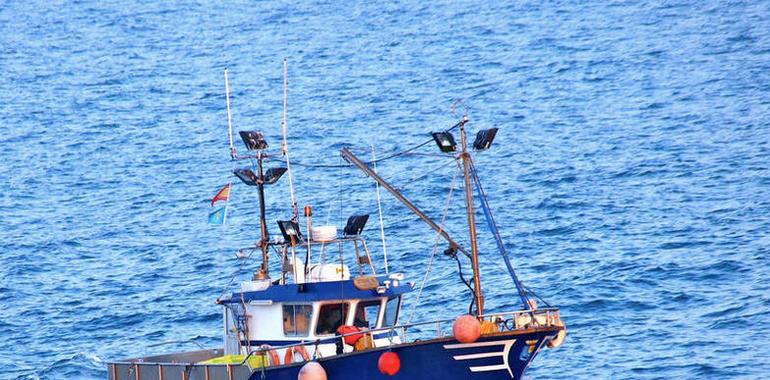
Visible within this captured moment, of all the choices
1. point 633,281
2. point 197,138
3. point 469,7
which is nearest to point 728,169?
point 633,281

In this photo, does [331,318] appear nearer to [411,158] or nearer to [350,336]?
[350,336]

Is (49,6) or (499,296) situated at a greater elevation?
(49,6)

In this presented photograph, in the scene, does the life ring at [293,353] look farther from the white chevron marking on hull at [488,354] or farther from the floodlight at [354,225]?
the white chevron marking on hull at [488,354]

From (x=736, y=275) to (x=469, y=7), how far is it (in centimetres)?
7208

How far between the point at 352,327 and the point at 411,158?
47.3 meters

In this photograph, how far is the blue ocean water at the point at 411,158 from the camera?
194ft

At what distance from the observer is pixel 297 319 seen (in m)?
40.1

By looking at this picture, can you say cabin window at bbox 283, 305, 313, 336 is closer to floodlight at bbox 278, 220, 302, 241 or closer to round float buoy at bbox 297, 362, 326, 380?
floodlight at bbox 278, 220, 302, 241

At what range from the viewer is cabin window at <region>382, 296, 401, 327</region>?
40344 millimetres

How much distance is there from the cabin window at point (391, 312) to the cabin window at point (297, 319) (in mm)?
1886

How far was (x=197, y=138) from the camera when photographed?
316 ft

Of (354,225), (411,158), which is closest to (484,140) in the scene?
(354,225)

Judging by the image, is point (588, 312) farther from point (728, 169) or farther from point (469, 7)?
point (469, 7)

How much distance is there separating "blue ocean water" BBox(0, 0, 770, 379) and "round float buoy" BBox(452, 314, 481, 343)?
14353 millimetres
